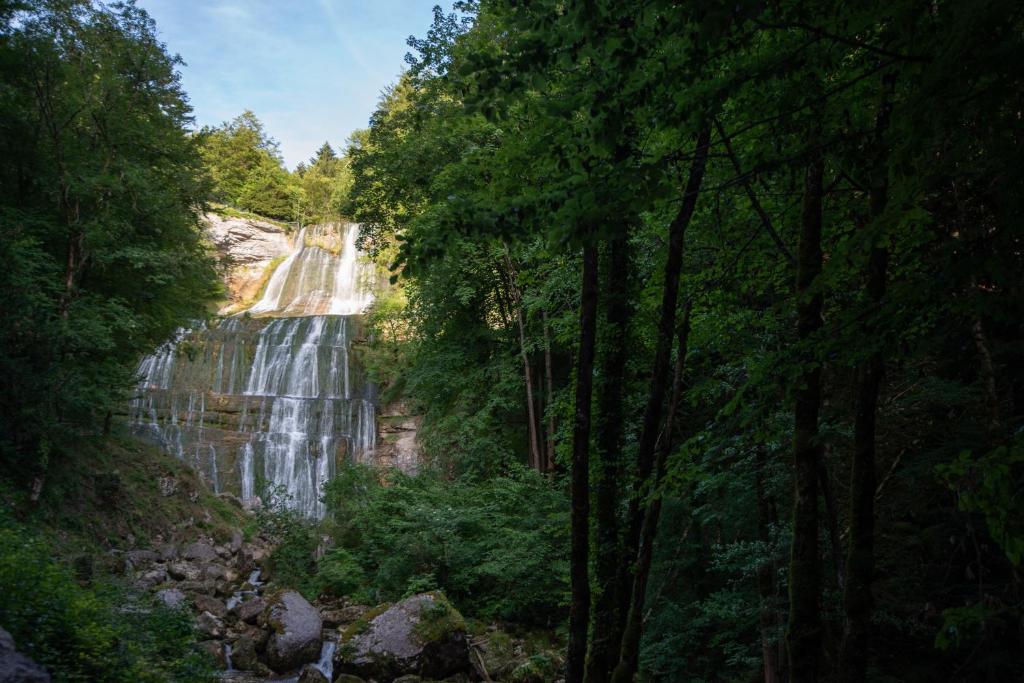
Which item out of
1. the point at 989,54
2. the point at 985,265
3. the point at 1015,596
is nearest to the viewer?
the point at 989,54

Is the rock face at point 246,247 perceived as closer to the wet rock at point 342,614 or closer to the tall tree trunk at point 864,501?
the wet rock at point 342,614

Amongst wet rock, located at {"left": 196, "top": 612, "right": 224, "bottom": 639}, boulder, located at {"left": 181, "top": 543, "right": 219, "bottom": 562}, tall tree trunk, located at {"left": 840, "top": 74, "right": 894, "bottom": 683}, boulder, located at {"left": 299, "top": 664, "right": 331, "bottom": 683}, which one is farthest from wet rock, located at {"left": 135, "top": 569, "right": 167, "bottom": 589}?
tall tree trunk, located at {"left": 840, "top": 74, "right": 894, "bottom": 683}

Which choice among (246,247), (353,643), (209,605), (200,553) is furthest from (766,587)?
(246,247)

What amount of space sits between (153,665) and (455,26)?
39.2ft

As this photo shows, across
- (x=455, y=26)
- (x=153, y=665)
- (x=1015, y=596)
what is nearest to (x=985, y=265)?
(x=1015, y=596)

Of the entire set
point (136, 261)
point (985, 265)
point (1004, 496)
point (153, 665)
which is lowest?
point (153, 665)

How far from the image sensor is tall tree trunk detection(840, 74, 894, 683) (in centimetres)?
333

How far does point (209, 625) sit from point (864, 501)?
32.5ft

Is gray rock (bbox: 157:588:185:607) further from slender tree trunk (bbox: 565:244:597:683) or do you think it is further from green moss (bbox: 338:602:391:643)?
slender tree trunk (bbox: 565:244:597:683)

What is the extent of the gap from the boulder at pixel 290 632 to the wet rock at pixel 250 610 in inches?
20.2

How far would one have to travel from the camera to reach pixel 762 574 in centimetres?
602

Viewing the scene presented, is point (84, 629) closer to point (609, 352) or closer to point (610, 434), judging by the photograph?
point (610, 434)

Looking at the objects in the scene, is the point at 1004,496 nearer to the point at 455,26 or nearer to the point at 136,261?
the point at 455,26

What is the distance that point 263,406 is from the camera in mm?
25000
